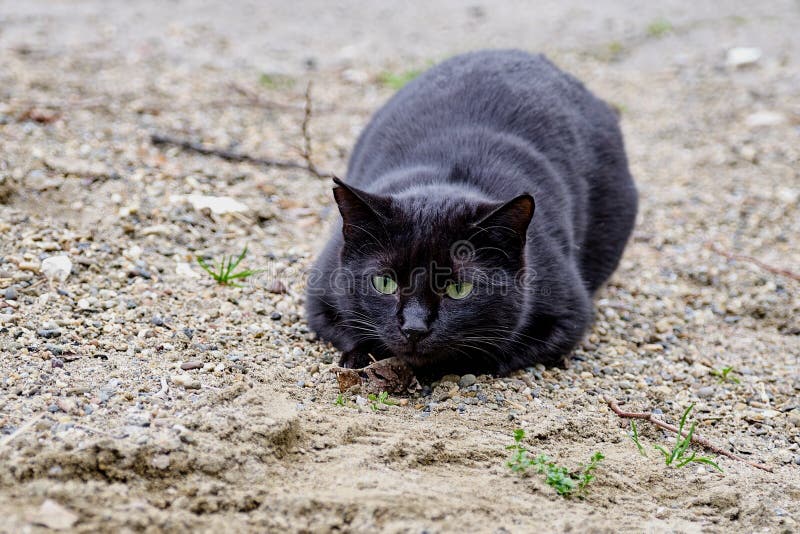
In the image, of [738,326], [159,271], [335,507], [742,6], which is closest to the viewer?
[335,507]

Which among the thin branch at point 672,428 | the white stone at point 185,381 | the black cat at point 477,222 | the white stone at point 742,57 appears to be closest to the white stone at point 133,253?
the black cat at point 477,222

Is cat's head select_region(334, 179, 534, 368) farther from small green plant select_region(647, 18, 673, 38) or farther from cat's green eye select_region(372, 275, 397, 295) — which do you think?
small green plant select_region(647, 18, 673, 38)

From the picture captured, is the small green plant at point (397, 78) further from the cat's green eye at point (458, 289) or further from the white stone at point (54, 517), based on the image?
the white stone at point (54, 517)

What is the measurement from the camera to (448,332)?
327 centimetres

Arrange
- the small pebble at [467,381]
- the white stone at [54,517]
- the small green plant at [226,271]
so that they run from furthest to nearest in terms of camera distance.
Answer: the small green plant at [226,271] < the small pebble at [467,381] < the white stone at [54,517]

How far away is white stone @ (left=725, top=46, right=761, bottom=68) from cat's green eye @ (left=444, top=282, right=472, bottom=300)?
5.77 metres

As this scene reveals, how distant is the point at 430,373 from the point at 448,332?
0.42 metres

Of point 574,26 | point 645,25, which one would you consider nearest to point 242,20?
point 574,26

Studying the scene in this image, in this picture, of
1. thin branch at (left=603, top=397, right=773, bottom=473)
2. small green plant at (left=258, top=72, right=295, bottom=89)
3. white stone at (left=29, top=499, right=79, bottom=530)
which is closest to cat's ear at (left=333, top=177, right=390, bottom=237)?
thin branch at (left=603, top=397, right=773, bottom=473)

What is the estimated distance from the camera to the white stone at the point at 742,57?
780cm

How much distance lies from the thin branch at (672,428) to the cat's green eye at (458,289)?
31.8 inches

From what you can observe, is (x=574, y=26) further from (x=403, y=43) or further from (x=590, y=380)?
(x=590, y=380)

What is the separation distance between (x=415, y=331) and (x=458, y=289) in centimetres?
28

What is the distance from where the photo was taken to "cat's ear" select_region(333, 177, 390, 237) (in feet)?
10.5
